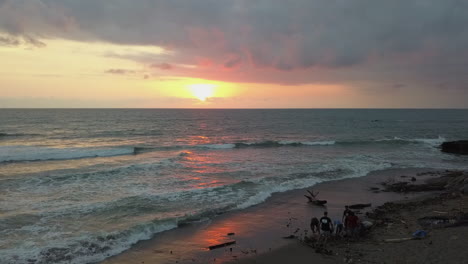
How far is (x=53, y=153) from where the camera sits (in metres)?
33.2

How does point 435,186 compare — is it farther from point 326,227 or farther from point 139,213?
point 139,213

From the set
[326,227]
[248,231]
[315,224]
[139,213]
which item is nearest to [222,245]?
[248,231]

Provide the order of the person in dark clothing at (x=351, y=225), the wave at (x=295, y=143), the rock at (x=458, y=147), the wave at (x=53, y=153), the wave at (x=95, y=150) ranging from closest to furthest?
1. the person in dark clothing at (x=351, y=225)
2. the wave at (x=53, y=153)
3. the wave at (x=95, y=150)
4. the rock at (x=458, y=147)
5. the wave at (x=295, y=143)

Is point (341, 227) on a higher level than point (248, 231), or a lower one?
higher

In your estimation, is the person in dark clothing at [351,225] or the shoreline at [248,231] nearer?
the shoreline at [248,231]

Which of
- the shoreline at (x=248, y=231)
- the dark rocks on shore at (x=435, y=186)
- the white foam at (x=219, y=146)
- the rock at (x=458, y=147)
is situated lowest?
the shoreline at (x=248, y=231)

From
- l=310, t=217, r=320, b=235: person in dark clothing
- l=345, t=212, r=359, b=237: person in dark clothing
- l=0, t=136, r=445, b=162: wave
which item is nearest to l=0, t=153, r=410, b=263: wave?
l=310, t=217, r=320, b=235: person in dark clothing

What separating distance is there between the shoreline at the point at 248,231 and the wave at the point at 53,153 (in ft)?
76.0

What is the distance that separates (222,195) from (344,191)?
25.9ft

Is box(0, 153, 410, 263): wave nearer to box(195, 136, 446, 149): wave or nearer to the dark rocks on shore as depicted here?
the dark rocks on shore

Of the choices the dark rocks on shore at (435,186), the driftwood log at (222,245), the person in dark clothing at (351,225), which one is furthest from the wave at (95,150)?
the person in dark clothing at (351,225)

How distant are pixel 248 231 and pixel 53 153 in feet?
92.2

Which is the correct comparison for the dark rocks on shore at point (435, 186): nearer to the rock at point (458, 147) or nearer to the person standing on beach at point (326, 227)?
the person standing on beach at point (326, 227)

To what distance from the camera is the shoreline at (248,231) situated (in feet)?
36.0
